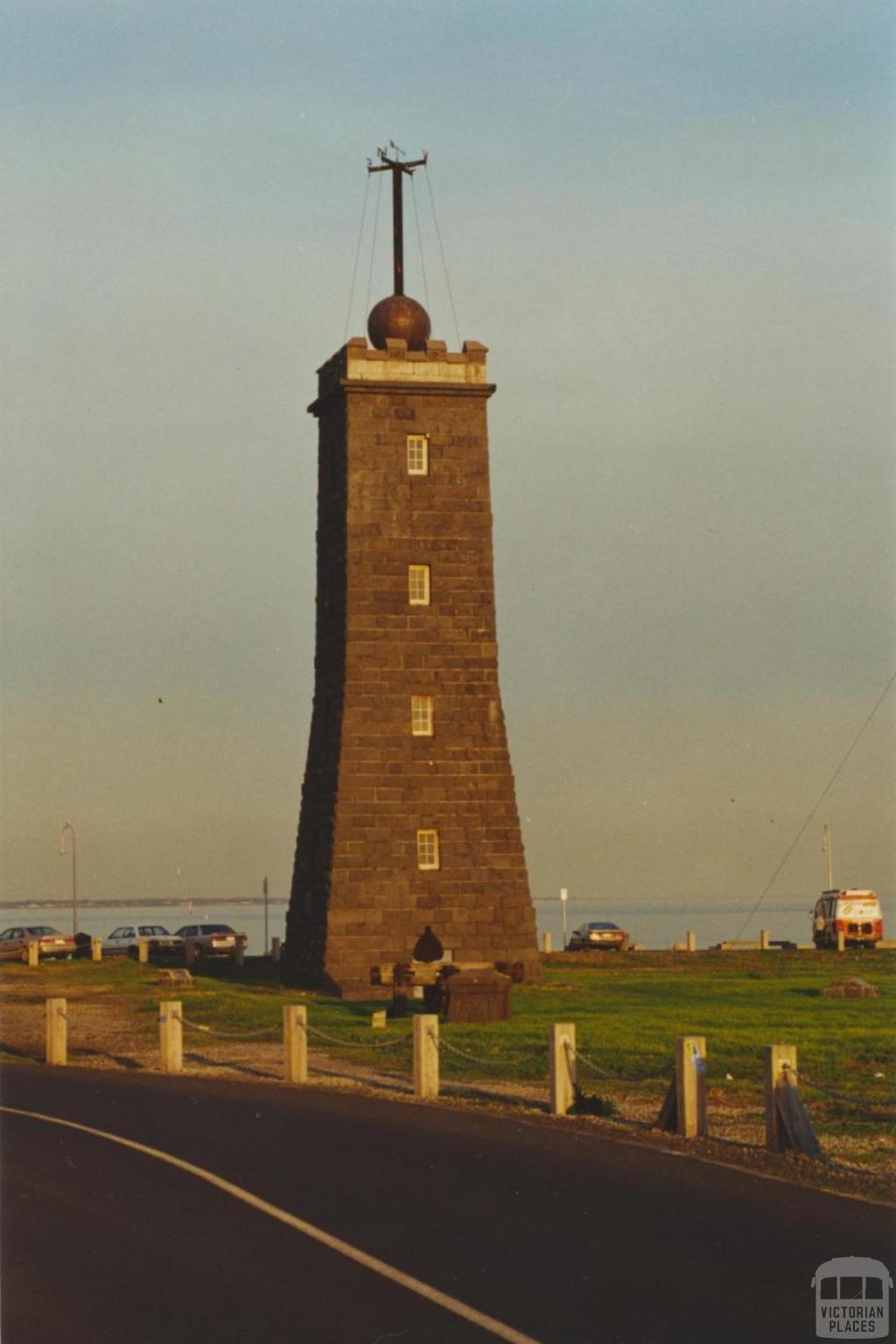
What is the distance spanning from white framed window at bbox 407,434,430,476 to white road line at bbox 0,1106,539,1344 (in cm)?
3108

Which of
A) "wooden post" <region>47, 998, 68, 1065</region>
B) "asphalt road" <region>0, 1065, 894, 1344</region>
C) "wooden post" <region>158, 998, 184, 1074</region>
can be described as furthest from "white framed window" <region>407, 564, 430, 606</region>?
"asphalt road" <region>0, 1065, 894, 1344</region>

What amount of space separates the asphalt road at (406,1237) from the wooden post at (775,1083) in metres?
1.09

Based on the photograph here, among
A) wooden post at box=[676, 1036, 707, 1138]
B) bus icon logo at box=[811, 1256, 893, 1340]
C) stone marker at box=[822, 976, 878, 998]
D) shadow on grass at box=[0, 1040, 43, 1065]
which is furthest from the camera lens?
stone marker at box=[822, 976, 878, 998]

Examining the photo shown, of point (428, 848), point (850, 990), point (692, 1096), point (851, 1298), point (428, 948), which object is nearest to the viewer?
point (851, 1298)

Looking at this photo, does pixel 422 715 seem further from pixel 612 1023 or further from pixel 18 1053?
pixel 18 1053

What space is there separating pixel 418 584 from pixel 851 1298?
39417 millimetres

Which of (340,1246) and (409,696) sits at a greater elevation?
(409,696)

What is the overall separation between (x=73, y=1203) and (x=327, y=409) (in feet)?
→ 125

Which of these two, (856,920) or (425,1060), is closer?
(425,1060)

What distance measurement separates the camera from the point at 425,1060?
2583cm

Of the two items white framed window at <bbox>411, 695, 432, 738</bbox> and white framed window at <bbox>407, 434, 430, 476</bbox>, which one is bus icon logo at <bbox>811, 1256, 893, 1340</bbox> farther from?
white framed window at <bbox>407, 434, 430, 476</bbox>

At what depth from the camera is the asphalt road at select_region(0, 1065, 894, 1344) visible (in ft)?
40.1

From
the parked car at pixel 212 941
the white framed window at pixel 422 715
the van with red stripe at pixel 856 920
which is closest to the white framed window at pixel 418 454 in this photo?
the white framed window at pixel 422 715

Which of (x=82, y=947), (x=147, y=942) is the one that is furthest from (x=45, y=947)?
(x=147, y=942)
